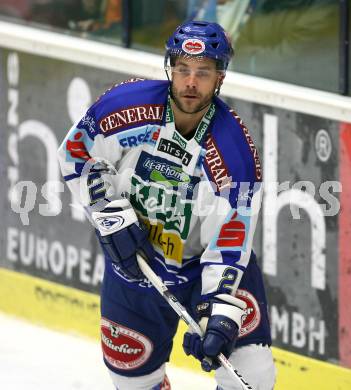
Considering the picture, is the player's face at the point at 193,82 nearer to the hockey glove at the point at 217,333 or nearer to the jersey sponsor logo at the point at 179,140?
the jersey sponsor logo at the point at 179,140

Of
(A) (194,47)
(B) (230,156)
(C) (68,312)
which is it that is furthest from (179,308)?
(C) (68,312)

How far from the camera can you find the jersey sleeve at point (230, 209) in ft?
16.3

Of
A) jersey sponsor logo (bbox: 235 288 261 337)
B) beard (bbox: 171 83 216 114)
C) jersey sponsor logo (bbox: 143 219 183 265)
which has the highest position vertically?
beard (bbox: 171 83 216 114)

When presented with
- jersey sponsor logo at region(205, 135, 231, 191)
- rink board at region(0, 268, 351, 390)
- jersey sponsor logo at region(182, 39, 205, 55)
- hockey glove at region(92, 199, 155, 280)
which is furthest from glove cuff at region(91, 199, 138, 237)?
rink board at region(0, 268, 351, 390)

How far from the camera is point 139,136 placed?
16.7ft

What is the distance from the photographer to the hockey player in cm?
495

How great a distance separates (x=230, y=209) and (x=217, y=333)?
42 centimetres

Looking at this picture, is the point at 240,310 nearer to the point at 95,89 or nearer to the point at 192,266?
the point at 192,266

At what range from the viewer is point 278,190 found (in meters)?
6.18

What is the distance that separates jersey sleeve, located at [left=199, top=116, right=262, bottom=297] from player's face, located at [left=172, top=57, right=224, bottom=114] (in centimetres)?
15

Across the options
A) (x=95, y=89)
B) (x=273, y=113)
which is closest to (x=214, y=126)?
(x=273, y=113)

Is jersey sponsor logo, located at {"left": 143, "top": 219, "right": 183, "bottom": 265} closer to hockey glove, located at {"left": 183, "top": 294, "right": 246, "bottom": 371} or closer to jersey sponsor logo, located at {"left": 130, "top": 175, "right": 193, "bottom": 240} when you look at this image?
jersey sponsor logo, located at {"left": 130, "top": 175, "right": 193, "bottom": 240}

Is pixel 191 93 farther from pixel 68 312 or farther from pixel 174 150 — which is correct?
pixel 68 312

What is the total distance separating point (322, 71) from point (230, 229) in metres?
1.38
